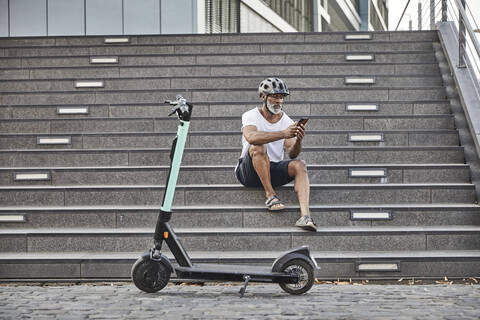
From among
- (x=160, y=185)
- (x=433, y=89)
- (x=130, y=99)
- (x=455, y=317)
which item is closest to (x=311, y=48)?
(x=433, y=89)

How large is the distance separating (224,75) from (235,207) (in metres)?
3.72

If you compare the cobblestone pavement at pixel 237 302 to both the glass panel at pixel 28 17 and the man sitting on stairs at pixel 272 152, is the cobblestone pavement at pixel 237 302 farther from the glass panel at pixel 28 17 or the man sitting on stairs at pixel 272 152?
the glass panel at pixel 28 17

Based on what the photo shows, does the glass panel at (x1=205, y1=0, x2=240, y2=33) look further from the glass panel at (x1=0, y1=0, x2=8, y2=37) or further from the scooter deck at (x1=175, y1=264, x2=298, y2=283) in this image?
the scooter deck at (x1=175, y1=264, x2=298, y2=283)

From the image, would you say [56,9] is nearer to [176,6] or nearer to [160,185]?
[176,6]

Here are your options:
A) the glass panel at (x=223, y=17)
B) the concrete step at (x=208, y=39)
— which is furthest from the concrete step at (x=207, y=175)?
the glass panel at (x=223, y=17)

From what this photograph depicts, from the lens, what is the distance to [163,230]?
571cm

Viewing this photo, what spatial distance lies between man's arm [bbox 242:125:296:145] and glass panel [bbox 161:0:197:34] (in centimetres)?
984

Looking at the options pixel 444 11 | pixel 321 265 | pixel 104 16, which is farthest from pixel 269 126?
pixel 104 16

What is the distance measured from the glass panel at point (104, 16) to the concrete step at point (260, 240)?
10105mm

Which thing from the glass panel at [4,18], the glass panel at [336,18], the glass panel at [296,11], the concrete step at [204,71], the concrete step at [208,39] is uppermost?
the glass panel at [336,18]

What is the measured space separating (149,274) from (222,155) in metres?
2.78

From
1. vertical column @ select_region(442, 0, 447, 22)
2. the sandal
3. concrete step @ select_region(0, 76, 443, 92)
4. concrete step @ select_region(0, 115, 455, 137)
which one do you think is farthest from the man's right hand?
vertical column @ select_region(442, 0, 447, 22)

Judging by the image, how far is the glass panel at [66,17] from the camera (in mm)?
16078

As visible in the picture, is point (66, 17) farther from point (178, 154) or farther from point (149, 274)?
point (149, 274)
